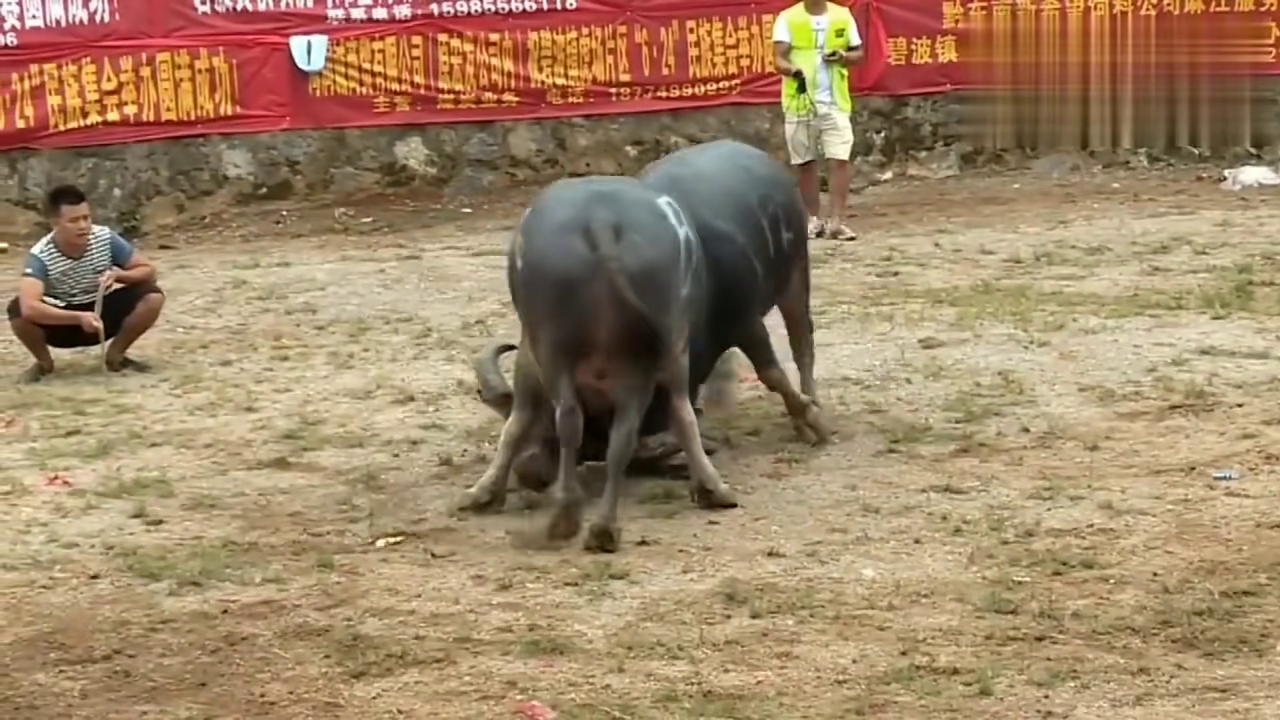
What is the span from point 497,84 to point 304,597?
931cm

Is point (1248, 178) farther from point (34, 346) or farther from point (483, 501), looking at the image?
point (483, 501)

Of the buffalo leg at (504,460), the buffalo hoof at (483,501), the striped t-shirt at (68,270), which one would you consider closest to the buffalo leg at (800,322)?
the buffalo leg at (504,460)

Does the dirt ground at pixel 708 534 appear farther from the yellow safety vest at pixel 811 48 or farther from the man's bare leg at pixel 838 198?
the yellow safety vest at pixel 811 48

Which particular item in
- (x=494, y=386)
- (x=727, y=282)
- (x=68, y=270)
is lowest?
(x=494, y=386)

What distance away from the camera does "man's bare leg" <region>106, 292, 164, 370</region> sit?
8.47 m

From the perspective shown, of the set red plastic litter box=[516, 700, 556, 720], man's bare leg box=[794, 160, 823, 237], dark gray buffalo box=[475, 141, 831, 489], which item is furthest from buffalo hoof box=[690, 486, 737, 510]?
man's bare leg box=[794, 160, 823, 237]

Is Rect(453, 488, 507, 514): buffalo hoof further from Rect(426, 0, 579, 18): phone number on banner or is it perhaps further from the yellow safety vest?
Rect(426, 0, 579, 18): phone number on banner

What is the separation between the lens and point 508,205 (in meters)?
14.0

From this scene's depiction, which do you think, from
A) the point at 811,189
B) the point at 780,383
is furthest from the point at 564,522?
the point at 811,189

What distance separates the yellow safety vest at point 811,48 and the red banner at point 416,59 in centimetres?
231

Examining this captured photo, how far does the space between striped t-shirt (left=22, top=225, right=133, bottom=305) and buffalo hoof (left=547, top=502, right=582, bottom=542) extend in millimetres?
3576

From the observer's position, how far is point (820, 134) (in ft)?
40.1

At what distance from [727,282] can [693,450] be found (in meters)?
0.72

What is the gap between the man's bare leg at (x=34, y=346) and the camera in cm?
834
